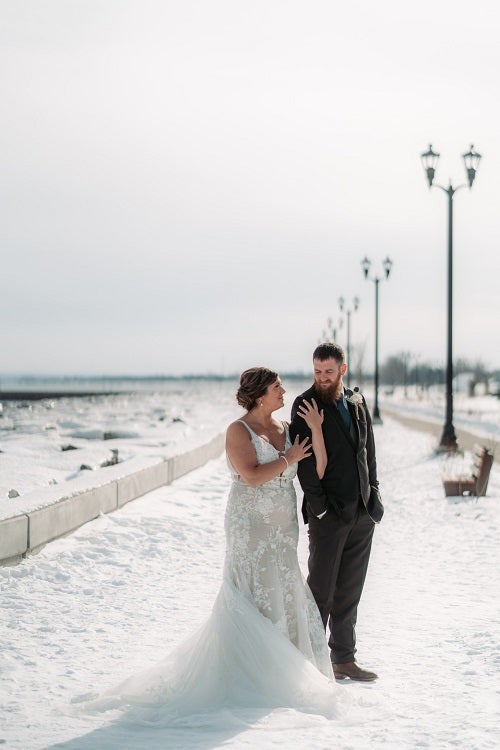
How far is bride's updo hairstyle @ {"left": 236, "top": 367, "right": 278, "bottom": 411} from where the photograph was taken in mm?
5227

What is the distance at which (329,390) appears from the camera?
18.1 feet

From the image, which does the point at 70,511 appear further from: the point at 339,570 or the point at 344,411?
the point at 344,411

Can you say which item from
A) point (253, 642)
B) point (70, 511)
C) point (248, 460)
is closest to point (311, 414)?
point (248, 460)

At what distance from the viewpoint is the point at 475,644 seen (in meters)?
6.36

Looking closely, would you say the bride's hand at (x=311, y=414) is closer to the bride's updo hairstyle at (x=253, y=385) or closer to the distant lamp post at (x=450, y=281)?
the bride's updo hairstyle at (x=253, y=385)

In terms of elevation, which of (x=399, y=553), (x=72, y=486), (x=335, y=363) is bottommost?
(x=399, y=553)

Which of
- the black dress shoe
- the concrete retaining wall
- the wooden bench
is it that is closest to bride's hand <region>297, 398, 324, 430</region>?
the black dress shoe

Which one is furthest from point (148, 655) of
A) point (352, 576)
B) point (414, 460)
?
point (414, 460)

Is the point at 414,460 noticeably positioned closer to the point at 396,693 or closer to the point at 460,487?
the point at 460,487

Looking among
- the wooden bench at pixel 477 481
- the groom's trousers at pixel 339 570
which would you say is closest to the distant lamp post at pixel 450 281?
the wooden bench at pixel 477 481

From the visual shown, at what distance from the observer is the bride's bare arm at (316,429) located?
5352 mm

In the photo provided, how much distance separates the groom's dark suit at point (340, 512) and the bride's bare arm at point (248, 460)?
301mm

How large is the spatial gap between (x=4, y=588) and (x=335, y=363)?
11.8ft

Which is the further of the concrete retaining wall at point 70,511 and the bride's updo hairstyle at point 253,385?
the concrete retaining wall at point 70,511
